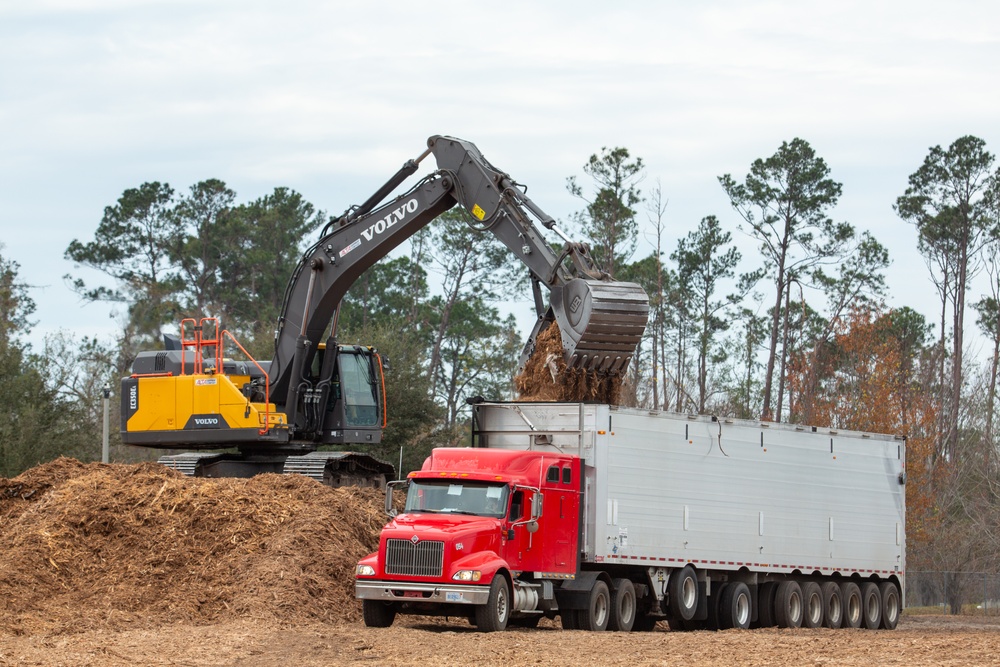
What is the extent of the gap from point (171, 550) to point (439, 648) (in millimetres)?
6002

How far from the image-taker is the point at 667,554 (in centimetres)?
2470

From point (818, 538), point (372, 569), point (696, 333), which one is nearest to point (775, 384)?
point (696, 333)

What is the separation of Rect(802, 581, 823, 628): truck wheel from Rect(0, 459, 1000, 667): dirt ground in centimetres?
180

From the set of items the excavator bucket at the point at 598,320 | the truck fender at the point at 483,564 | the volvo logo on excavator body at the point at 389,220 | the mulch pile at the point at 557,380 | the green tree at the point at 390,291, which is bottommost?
the truck fender at the point at 483,564

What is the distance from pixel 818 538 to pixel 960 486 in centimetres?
3052

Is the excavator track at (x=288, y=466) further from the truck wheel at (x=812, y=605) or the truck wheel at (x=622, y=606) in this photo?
the truck wheel at (x=812, y=605)

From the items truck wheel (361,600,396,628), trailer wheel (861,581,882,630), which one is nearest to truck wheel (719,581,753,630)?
trailer wheel (861,581,882,630)

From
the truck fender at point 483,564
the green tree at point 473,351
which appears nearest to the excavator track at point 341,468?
the truck fender at point 483,564

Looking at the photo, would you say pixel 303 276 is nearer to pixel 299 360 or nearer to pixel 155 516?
pixel 299 360

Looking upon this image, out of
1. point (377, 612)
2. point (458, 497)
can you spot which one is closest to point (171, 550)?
point (377, 612)

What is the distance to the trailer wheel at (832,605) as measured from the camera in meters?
28.2

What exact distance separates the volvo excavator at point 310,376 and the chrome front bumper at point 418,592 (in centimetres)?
715

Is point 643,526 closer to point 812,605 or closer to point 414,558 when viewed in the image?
point 414,558

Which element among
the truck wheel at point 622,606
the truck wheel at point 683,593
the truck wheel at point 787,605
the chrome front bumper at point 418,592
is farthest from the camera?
the truck wheel at point 787,605
